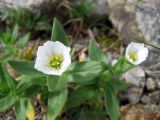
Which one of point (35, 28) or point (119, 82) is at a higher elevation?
point (35, 28)

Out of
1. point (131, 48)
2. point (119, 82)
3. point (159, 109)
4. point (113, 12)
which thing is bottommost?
point (159, 109)

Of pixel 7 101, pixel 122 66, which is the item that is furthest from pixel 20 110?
pixel 122 66

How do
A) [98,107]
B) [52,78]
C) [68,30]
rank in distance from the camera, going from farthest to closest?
[68,30] < [98,107] < [52,78]

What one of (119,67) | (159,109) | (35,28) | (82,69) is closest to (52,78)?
(82,69)

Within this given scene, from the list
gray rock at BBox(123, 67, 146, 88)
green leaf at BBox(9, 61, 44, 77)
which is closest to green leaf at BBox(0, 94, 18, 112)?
green leaf at BBox(9, 61, 44, 77)

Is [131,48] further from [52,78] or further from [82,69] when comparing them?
[52,78]

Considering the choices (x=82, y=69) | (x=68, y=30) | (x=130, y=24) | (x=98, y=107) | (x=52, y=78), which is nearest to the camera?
(x=52, y=78)

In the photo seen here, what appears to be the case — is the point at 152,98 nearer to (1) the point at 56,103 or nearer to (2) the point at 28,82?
(1) the point at 56,103

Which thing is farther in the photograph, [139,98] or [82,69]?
[139,98]
